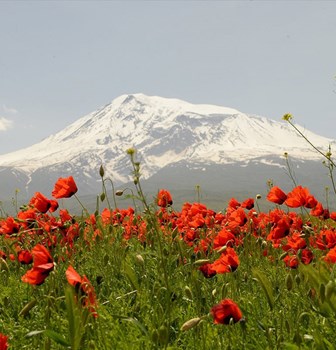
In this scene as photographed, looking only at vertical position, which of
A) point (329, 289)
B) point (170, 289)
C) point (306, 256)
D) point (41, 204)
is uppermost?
point (41, 204)

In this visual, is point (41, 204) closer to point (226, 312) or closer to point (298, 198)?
point (298, 198)

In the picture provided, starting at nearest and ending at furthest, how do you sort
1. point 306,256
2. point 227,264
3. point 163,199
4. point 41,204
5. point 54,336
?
point 54,336
point 227,264
point 306,256
point 41,204
point 163,199

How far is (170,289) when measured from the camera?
2791 mm

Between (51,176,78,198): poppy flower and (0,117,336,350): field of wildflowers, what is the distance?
2 centimetres

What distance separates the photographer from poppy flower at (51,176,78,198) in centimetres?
409

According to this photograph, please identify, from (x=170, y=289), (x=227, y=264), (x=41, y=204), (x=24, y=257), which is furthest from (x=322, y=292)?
(x=41, y=204)

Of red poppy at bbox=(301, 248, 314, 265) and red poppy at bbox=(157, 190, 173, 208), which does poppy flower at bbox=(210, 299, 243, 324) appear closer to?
red poppy at bbox=(301, 248, 314, 265)

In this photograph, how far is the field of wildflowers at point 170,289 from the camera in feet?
7.04

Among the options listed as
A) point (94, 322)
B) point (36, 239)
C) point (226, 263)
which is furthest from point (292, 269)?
point (36, 239)

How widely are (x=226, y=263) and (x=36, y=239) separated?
10.2 feet

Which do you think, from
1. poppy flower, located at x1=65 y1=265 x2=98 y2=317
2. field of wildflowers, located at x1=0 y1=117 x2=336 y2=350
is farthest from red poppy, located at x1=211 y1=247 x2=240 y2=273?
poppy flower, located at x1=65 y1=265 x2=98 y2=317

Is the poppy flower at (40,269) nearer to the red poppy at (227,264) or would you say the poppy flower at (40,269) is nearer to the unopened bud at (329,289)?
the red poppy at (227,264)

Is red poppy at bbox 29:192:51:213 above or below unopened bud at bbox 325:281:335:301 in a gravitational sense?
above

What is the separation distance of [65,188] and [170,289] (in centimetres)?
185
